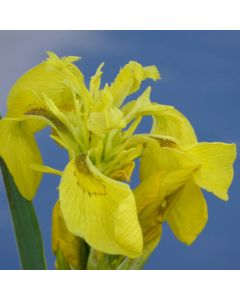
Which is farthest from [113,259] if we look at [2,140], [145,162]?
[2,140]

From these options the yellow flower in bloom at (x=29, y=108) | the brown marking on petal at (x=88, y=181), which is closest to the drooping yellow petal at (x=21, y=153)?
the yellow flower in bloom at (x=29, y=108)

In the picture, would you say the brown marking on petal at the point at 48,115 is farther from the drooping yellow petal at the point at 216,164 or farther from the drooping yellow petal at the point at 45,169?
the drooping yellow petal at the point at 216,164

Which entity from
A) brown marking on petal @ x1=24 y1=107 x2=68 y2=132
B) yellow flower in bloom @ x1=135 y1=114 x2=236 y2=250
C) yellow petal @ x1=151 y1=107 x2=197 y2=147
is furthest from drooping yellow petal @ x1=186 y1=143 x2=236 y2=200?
brown marking on petal @ x1=24 y1=107 x2=68 y2=132

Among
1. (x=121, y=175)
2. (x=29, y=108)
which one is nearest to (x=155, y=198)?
(x=121, y=175)

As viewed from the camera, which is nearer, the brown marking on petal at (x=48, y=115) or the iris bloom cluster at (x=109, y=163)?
the iris bloom cluster at (x=109, y=163)
